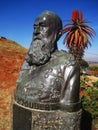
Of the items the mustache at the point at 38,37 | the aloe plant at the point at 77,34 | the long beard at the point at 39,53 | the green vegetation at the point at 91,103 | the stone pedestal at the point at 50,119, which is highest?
the aloe plant at the point at 77,34

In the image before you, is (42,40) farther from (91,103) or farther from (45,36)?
(91,103)

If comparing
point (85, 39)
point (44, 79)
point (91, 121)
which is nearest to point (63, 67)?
point (44, 79)

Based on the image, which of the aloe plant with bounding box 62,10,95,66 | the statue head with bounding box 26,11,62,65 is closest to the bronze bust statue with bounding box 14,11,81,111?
the statue head with bounding box 26,11,62,65

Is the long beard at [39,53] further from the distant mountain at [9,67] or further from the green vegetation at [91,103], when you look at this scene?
the distant mountain at [9,67]

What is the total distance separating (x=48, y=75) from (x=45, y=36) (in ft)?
1.70

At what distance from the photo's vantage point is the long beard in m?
2.85

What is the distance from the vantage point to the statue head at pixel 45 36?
9.25 ft

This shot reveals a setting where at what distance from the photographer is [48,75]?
2.73m

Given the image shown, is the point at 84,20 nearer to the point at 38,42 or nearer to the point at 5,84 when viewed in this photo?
the point at 5,84

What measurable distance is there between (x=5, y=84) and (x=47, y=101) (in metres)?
6.05

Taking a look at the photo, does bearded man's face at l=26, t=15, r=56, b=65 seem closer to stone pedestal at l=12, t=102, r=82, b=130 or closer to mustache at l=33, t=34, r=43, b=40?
mustache at l=33, t=34, r=43, b=40

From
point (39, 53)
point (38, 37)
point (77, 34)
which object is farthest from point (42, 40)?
point (77, 34)

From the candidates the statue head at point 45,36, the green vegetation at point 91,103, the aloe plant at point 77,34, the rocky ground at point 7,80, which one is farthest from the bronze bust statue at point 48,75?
the aloe plant at point 77,34

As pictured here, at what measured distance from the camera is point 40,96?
2.68 m
